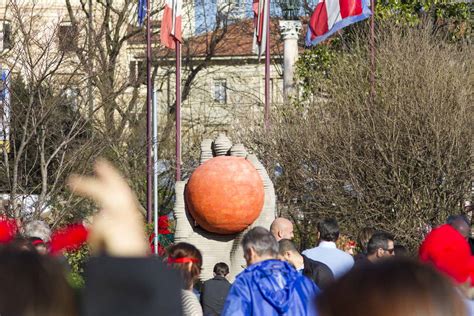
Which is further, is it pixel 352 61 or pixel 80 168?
pixel 352 61

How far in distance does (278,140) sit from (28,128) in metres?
8.88

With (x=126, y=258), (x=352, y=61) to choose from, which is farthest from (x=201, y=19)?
(x=126, y=258)

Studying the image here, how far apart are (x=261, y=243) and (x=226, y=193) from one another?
8.05 m

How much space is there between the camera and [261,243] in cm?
629

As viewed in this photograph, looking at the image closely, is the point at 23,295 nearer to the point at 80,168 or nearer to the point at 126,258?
the point at 126,258

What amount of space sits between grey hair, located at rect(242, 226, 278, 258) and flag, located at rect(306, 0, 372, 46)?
797 inches

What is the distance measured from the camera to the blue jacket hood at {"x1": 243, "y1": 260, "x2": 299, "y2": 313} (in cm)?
602

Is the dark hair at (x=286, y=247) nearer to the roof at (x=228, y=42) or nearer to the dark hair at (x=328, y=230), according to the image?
the dark hair at (x=328, y=230)

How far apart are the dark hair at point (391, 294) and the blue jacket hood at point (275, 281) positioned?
3887 millimetres

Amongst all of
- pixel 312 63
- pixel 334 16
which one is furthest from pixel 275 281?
pixel 312 63

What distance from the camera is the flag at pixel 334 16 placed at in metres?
26.2

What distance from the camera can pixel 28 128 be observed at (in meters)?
17.8

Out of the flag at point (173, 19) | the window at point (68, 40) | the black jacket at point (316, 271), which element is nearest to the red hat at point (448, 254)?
the black jacket at point (316, 271)

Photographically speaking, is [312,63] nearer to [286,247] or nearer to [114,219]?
[286,247]
